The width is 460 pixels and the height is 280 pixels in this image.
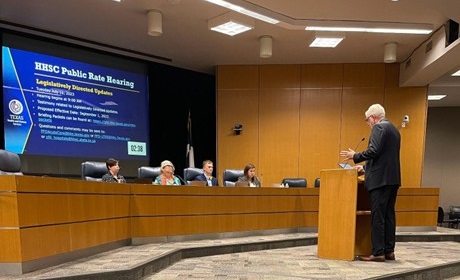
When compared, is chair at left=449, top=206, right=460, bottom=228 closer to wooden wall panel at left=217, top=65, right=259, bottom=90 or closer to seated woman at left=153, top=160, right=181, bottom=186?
wooden wall panel at left=217, top=65, right=259, bottom=90

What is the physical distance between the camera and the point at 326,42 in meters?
5.73

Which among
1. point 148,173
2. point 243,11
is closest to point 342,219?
point 148,173

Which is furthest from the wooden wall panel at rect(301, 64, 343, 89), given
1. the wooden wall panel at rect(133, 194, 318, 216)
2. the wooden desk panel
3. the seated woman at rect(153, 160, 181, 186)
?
the seated woman at rect(153, 160, 181, 186)

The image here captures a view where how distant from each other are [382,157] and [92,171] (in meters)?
3.14

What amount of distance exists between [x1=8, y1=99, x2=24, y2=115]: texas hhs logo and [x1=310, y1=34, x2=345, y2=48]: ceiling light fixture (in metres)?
4.25

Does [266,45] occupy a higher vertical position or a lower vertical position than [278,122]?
higher

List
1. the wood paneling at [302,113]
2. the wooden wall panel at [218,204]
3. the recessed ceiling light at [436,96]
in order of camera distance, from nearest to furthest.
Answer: the wooden wall panel at [218,204]
the wood paneling at [302,113]
the recessed ceiling light at [436,96]

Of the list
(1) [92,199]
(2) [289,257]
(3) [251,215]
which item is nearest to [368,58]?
(3) [251,215]

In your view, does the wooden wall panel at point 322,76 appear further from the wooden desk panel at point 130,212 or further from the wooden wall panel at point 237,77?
the wooden desk panel at point 130,212

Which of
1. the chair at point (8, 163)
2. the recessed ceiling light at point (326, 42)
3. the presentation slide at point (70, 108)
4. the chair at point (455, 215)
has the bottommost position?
the chair at point (455, 215)

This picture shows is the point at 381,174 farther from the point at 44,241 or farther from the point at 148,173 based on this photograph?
the point at 148,173

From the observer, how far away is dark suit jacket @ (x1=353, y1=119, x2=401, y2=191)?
112 inches

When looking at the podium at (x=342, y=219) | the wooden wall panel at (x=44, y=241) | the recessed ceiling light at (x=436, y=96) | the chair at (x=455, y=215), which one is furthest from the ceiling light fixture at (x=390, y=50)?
the wooden wall panel at (x=44, y=241)

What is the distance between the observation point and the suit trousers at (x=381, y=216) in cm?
288
